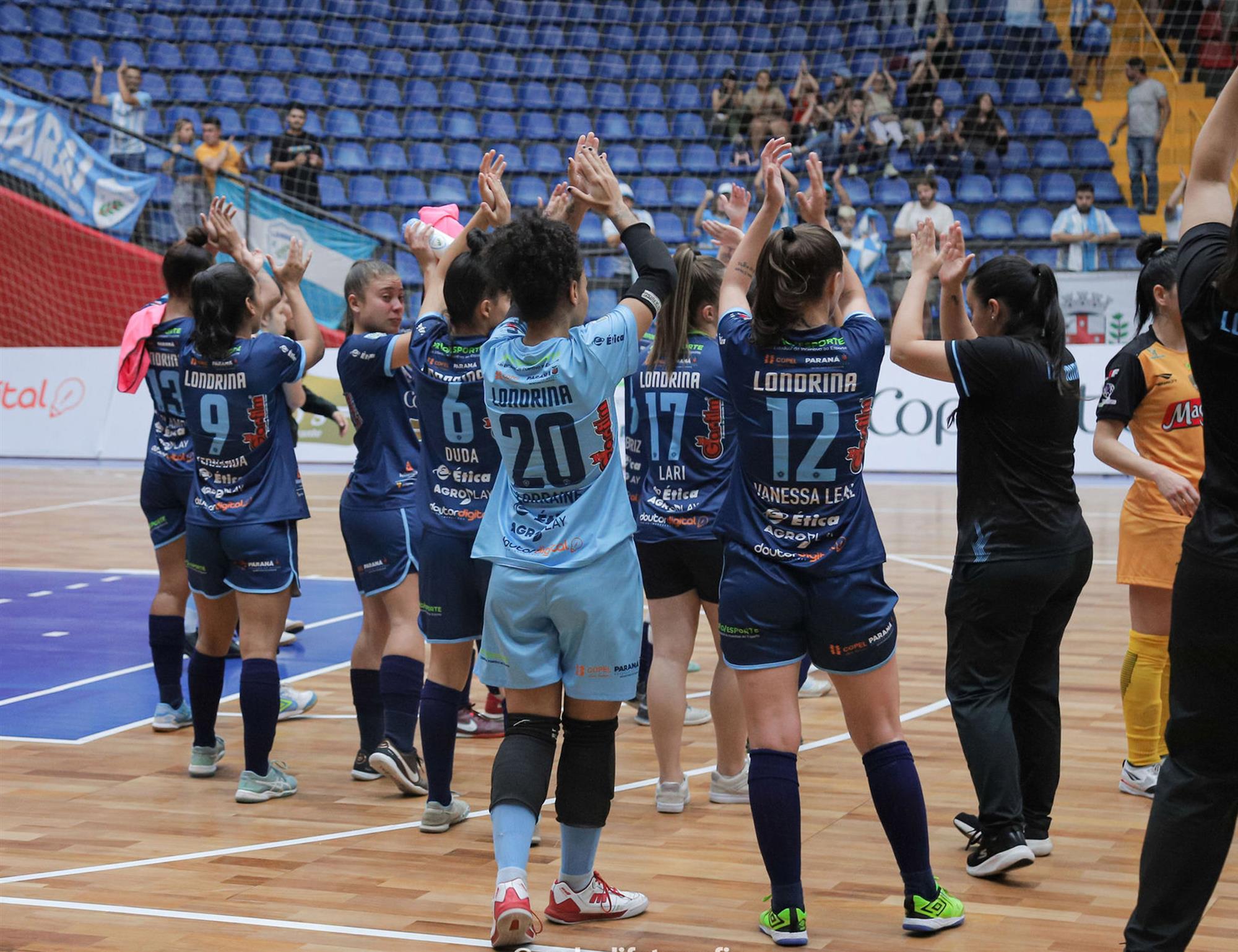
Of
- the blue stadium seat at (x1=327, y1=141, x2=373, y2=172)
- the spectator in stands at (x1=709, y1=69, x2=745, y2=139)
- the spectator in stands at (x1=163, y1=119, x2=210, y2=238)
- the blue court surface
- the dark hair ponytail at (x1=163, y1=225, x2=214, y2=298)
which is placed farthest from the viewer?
the blue stadium seat at (x1=327, y1=141, x2=373, y2=172)

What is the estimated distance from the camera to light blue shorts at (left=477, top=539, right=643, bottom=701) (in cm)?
332

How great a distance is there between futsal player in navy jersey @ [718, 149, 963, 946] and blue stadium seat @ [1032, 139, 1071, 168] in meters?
14.1

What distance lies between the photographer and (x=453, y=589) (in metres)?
4.11

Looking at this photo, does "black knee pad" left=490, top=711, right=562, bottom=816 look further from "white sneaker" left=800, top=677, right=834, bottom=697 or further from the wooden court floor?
"white sneaker" left=800, top=677, right=834, bottom=697

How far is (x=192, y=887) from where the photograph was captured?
3.78 m

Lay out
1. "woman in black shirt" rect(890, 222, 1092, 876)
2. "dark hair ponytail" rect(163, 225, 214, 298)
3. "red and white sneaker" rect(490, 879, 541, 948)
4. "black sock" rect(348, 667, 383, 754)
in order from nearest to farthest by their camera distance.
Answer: "red and white sneaker" rect(490, 879, 541, 948) → "woman in black shirt" rect(890, 222, 1092, 876) → "black sock" rect(348, 667, 383, 754) → "dark hair ponytail" rect(163, 225, 214, 298)

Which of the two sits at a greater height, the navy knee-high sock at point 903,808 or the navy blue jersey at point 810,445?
the navy blue jersey at point 810,445

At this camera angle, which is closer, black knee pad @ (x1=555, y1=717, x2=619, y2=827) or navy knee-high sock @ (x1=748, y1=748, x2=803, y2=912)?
navy knee-high sock @ (x1=748, y1=748, x2=803, y2=912)

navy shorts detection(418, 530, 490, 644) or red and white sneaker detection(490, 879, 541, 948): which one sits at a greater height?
navy shorts detection(418, 530, 490, 644)

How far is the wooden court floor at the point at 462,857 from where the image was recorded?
3.42 m

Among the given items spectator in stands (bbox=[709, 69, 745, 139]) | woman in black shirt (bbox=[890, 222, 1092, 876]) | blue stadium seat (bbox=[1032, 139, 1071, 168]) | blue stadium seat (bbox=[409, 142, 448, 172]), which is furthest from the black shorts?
blue stadium seat (bbox=[409, 142, 448, 172])

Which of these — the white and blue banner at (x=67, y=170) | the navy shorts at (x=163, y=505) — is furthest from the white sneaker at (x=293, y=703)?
the white and blue banner at (x=67, y=170)

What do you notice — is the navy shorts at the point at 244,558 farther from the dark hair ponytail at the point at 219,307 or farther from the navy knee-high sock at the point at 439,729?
the navy knee-high sock at the point at 439,729

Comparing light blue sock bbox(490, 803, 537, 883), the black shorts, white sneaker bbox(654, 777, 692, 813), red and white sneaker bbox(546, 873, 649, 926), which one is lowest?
white sneaker bbox(654, 777, 692, 813)
